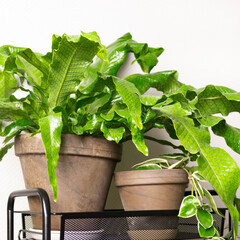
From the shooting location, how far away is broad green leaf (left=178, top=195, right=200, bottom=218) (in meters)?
0.79

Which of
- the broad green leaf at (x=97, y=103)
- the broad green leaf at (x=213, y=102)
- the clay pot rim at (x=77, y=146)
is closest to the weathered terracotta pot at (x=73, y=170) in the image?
the clay pot rim at (x=77, y=146)

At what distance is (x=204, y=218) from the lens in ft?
2.63

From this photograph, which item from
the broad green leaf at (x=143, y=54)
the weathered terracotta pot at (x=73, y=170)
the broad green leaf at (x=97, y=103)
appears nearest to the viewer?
the weathered terracotta pot at (x=73, y=170)

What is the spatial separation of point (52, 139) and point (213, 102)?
39cm

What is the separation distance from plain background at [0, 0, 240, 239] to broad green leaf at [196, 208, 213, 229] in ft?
1.45

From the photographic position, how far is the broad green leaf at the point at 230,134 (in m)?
0.90

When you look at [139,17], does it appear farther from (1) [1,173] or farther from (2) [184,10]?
(1) [1,173]

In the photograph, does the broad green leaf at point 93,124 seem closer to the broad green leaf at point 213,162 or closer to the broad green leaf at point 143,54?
the broad green leaf at point 213,162

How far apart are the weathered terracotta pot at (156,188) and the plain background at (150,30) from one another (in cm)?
36

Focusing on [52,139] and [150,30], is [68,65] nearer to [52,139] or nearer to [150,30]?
[52,139]

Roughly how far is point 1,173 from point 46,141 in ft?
1.39

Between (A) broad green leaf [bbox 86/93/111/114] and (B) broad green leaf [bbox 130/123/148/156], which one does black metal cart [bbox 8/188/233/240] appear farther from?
(A) broad green leaf [bbox 86/93/111/114]

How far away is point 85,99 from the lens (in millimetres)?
902

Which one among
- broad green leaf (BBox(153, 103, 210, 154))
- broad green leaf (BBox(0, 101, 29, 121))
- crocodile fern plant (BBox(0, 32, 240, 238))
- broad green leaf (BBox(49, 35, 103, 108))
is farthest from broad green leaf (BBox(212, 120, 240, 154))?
broad green leaf (BBox(0, 101, 29, 121))
